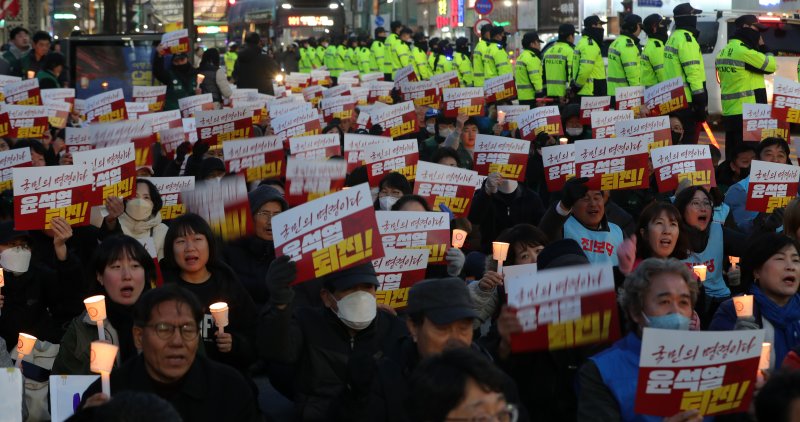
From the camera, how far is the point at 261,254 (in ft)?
25.3

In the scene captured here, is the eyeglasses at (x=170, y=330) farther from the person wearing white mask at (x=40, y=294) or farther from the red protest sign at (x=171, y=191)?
the red protest sign at (x=171, y=191)

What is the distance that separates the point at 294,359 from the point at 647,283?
1535 millimetres

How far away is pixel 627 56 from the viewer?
16656 mm

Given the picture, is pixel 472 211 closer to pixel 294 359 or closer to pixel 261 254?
pixel 261 254

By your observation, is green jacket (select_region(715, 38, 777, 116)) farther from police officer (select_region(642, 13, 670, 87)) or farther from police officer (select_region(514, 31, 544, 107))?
police officer (select_region(514, 31, 544, 107))

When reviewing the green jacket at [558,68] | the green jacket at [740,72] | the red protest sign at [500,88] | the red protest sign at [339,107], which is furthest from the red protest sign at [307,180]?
the green jacket at [558,68]

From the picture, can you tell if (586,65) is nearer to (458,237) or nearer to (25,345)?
(458,237)

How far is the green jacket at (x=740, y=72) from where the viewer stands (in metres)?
14.4

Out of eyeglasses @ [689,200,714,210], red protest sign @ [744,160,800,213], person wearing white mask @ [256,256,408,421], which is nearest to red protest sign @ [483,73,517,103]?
red protest sign @ [744,160,800,213]

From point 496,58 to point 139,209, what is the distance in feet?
48.9

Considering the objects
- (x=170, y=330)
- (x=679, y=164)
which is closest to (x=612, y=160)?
(x=679, y=164)

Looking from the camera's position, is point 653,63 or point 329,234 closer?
point 329,234

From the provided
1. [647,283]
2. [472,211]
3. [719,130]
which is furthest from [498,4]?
[647,283]

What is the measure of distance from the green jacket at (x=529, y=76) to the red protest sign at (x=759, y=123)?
6.83 metres
